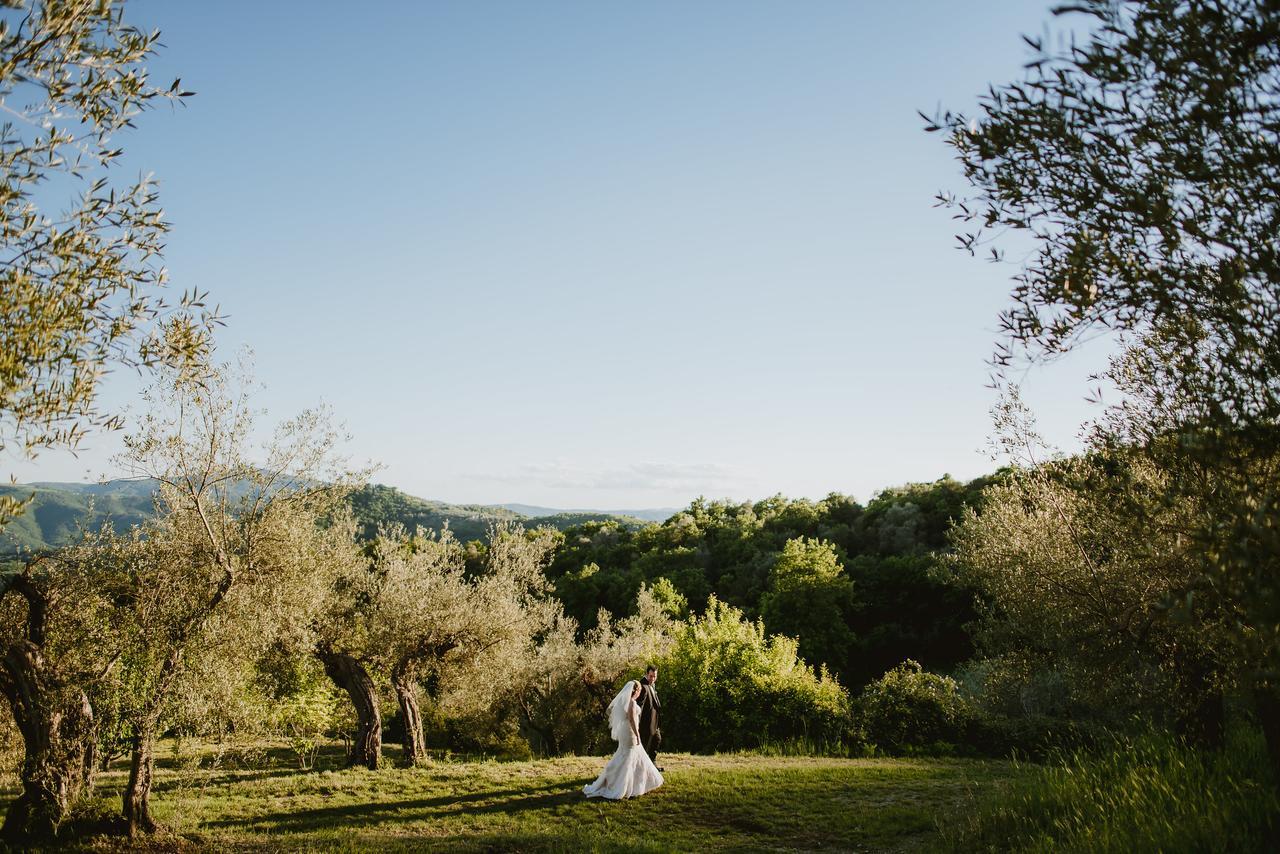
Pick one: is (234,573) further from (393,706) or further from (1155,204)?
(393,706)

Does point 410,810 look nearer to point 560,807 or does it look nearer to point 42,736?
point 560,807

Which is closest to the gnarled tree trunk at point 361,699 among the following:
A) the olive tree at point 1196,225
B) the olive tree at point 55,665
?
the olive tree at point 55,665

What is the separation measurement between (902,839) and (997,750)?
35.2ft

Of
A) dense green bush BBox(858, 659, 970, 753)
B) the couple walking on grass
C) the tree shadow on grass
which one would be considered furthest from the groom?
dense green bush BBox(858, 659, 970, 753)

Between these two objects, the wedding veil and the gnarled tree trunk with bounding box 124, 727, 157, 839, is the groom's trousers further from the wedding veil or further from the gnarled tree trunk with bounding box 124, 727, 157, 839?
the gnarled tree trunk with bounding box 124, 727, 157, 839

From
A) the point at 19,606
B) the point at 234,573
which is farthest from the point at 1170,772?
the point at 19,606

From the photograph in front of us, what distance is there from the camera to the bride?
15000mm

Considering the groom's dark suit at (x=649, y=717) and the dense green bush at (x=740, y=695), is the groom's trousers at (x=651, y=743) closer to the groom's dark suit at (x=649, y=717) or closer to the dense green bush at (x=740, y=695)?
the groom's dark suit at (x=649, y=717)

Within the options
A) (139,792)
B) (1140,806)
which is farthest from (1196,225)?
(139,792)

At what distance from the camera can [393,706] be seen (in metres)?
29.2

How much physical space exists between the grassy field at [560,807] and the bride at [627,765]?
307 mm

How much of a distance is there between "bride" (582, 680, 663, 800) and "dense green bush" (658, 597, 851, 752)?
901cm

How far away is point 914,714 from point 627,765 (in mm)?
11172

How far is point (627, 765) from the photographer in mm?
15125
